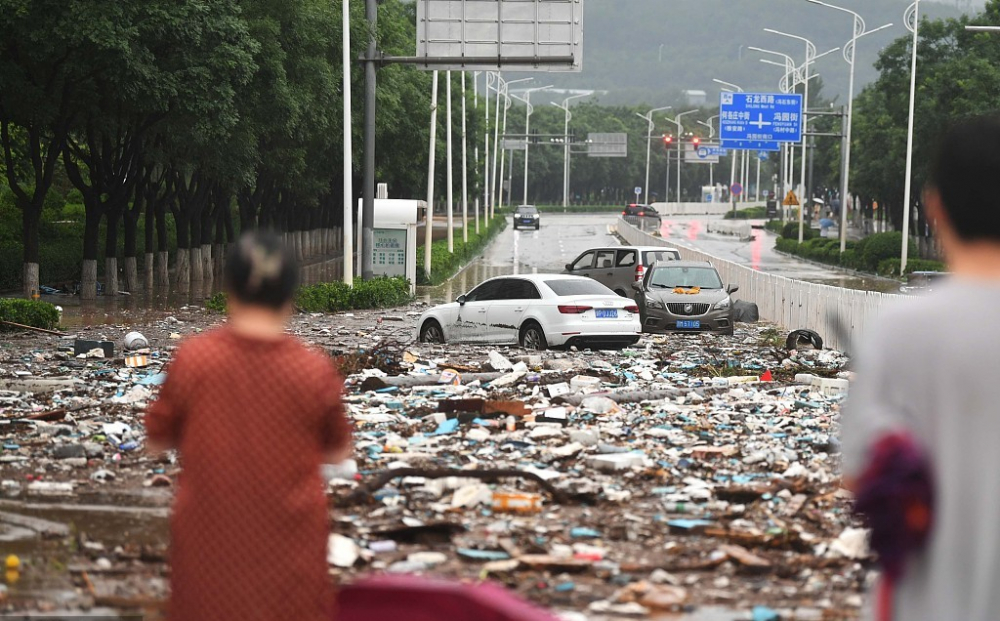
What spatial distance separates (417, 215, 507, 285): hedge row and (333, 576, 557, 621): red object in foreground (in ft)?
141

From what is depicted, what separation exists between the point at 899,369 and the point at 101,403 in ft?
40.0

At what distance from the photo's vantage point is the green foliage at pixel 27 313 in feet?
82.0

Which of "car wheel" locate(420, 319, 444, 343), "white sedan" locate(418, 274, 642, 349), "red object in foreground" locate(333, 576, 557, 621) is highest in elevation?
"red object in foreground" locate(333, 576, 557, 621)

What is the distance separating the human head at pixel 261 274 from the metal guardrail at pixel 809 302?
43.2 feet

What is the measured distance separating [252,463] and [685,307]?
23.8 metres

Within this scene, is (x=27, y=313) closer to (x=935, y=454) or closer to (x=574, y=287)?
(x=574, y=287)

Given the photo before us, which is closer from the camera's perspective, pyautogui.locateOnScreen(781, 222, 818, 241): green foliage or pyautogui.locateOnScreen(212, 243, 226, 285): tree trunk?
pyautogui.locateOnScreen(212, 243, 226, 285): tree trunk

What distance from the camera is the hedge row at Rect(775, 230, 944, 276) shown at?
57.9 m

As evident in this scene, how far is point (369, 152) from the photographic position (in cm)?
3656

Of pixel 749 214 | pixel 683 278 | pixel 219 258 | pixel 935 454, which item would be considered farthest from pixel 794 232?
pixel 935 454

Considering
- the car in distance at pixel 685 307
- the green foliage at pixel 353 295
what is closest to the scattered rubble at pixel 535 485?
the car in distance at pixel 685 307

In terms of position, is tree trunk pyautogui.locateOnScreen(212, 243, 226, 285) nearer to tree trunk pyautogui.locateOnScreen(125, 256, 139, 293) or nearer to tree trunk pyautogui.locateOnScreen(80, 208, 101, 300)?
tree trunk pyautogui.locateOnScreen(125, 256, 139, 293)

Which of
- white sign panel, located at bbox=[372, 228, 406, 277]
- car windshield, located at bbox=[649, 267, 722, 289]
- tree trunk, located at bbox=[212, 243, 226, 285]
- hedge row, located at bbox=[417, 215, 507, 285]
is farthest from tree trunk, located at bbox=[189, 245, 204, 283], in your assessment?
car windshield, located at bbox=[649, 267, 722, 289]

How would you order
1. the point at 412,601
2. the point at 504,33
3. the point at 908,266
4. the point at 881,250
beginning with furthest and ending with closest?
1. the point at 881,250
2. the point at 908,266
3. the point at 504,33
4. the point at 412,601
